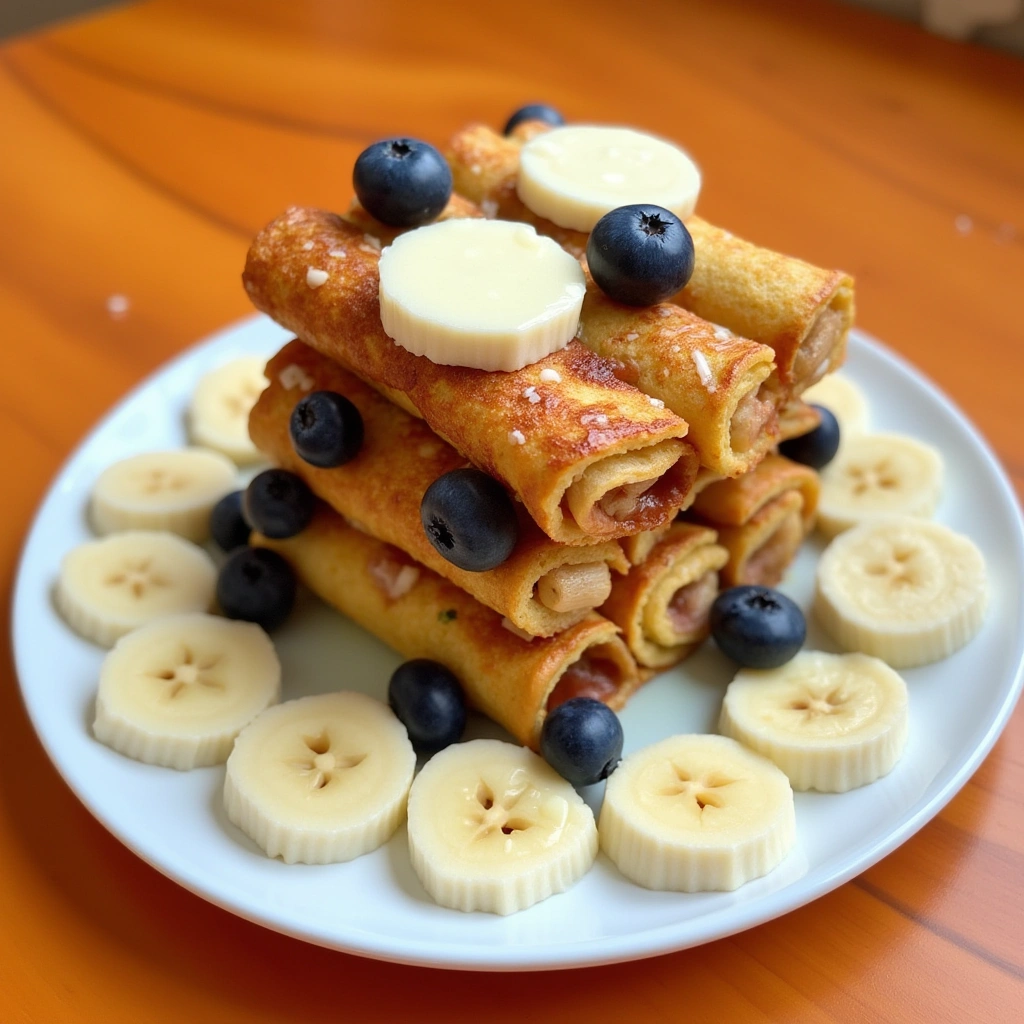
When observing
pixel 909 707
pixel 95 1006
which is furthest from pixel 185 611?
pixel 909 707

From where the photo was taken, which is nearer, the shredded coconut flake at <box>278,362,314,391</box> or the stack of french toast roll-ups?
the stack of french toast roll-ups

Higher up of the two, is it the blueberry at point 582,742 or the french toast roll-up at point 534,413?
the french toast roll-up at point 534,413

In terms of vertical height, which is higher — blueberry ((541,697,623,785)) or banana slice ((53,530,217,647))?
blueberry ((541,697,623,785))

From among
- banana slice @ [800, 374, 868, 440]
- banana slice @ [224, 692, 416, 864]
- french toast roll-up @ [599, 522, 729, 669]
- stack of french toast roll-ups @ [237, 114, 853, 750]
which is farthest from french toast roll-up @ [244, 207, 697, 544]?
banana slice @ [800, 374, 868, 440]

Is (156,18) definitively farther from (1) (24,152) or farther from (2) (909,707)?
(2) (909,707)

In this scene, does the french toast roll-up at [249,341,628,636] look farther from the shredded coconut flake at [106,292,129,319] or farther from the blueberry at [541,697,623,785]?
the shredded coconut flake at [106,292,129,319]

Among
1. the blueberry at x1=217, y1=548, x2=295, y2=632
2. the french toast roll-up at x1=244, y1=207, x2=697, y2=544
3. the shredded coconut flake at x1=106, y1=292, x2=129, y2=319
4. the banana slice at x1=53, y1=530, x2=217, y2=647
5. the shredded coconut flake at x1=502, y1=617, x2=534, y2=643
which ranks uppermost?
the french toast roll-up at x1=244, y1=207, x2=697, y2=544

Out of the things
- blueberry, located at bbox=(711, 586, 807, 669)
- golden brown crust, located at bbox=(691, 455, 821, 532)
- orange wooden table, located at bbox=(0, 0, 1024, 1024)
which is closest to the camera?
orange wooden table, located at bbox=(0, 0, 1024, 1024)

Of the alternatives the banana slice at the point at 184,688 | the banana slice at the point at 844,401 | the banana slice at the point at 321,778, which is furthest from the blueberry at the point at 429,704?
the banana slice at the point at 844,401

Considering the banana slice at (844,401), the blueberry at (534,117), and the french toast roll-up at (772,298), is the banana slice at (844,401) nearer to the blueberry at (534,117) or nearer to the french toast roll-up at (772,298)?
the french toast roll-up at (772,298)
